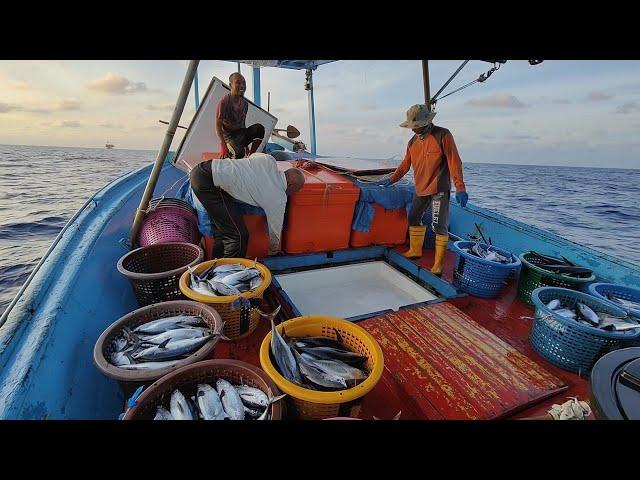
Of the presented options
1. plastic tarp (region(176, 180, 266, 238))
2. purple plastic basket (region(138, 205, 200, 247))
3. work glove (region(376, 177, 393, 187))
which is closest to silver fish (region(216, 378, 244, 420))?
purple plastic basket (region(138, 205, 200, 247))

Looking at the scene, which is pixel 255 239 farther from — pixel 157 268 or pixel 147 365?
pixel 147 365

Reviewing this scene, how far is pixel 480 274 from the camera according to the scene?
3.73 metres

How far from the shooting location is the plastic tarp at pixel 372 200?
468cm

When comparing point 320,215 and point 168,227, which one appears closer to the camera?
point 168,227

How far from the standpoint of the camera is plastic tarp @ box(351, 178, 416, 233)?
468 centimetres

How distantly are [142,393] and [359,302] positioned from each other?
2.87 m

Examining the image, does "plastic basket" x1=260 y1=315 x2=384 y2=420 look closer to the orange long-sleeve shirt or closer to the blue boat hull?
the blue boat hull

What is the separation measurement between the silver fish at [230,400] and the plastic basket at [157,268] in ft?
4.84

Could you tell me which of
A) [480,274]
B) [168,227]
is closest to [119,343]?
[168,227]

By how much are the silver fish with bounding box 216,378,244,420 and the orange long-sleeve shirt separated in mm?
3524

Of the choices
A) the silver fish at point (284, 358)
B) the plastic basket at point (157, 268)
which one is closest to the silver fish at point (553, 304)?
the silver fish at point (284, 358)

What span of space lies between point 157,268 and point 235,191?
1.25 meters

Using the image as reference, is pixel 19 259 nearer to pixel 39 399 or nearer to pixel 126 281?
pixel 126 281

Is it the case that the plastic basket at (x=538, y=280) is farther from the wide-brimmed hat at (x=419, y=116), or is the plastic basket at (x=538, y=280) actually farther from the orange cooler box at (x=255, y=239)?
the orange cooler box at (x=255, y=239)
